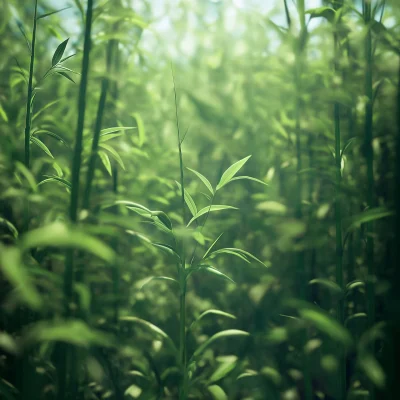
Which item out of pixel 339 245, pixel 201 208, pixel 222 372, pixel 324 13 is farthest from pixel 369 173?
pixel 201 208

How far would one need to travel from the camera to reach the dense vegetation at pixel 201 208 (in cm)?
43

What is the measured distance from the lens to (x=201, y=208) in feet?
3.13

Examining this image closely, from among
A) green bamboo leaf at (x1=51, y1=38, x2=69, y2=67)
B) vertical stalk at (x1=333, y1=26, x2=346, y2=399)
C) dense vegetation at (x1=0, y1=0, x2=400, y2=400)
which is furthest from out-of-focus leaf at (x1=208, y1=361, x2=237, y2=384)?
green bamboo leaf at (x1=51, y1=38, x2=69, y2=67)

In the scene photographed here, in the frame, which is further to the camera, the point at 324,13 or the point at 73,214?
the point at 324,13

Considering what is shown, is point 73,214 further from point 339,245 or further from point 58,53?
point 339,245

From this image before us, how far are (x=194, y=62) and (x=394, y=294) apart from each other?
3.72ft

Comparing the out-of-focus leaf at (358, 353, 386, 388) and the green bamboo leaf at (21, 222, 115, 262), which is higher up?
the green bamboo leaf at (21, 222, 115, 262)

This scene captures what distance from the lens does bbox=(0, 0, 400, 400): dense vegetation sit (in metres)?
0.43

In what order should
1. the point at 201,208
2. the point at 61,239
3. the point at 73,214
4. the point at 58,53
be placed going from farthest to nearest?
the point at 201,208 < the point at 58,53 < the point at 73,214 < the point at 61,239

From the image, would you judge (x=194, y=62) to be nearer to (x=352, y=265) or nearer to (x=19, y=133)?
(x=19, y=133)

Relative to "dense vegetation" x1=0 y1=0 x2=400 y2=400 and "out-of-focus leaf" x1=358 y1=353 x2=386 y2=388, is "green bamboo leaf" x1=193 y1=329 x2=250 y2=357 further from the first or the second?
"out-of-focus leaf" x1=358 y1=353 x2=386 y2=388

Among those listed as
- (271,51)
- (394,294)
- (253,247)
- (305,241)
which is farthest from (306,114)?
(394,294)

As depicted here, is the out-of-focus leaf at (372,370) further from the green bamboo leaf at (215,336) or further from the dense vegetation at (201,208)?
the green bamboo leaf at (215,336)

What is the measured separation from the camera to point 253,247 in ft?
3.51
